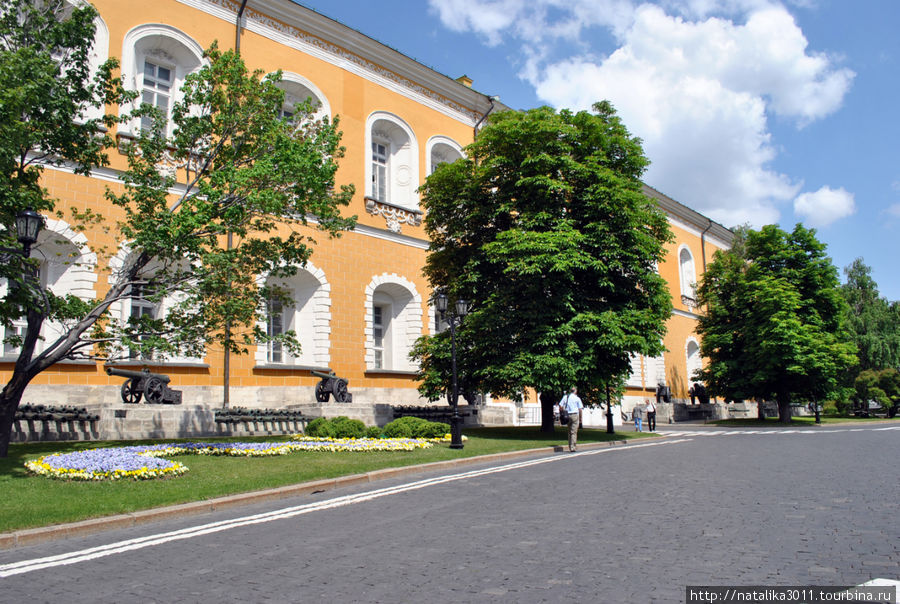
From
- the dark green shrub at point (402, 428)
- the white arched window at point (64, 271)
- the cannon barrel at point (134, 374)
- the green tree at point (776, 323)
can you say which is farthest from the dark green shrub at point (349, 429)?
the green tree at point (776, 323)

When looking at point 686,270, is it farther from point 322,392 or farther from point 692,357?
point 322,392

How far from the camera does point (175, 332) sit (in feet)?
44.9

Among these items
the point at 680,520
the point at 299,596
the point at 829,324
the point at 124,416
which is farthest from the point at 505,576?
the point at 829,324

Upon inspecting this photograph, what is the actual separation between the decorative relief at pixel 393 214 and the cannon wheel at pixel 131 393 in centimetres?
1232

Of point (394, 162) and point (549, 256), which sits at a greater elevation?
point (394, 162)

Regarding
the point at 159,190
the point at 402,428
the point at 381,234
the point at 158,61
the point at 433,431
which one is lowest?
the point at 433,431

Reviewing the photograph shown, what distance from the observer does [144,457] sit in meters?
10.8

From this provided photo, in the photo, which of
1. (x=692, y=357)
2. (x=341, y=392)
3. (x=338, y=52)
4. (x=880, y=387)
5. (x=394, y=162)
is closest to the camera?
(x=341, y=392)

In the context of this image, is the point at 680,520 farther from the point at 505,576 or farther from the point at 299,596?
the point at 299,596

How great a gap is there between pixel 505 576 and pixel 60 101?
Answer: 11.7 metres

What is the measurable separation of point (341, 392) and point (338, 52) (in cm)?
1431

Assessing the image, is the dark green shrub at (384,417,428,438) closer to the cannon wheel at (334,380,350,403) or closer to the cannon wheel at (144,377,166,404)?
the cannon wheel at (334,380,350,403)

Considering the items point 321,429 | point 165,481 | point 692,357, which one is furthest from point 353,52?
point 692,357

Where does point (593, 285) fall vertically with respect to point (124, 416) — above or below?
above
